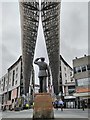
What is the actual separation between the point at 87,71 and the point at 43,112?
3058 centimetres

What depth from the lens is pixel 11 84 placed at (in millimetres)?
101000

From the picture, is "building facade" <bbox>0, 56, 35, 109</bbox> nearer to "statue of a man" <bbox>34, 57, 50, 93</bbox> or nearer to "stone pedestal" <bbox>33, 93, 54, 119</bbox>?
"statue of a man" <bbox>34, 57, 50, 93</bbox>

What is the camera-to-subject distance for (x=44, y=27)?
4856 cm

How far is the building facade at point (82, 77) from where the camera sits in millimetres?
41322

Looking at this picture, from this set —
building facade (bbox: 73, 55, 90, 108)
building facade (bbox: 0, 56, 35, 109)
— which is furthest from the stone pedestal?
building facade (bbox: 0, 56, 35, 109)

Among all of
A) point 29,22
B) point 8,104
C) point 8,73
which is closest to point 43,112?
point 29,22

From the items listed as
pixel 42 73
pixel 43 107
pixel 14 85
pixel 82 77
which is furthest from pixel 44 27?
pixel 14 85

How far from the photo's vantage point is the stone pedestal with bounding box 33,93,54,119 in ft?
38.7

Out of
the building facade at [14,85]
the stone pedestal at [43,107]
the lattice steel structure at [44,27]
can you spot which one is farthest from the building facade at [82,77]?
the building facade at [14,85]

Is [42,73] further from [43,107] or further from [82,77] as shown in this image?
[82,77]

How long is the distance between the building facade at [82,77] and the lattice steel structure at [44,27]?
923cm

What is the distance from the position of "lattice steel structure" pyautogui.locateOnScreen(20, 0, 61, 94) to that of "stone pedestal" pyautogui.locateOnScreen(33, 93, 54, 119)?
27.2 metres

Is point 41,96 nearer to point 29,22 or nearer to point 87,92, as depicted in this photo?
point 87,92

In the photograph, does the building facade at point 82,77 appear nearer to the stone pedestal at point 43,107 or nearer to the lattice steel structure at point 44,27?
the lattice steel structure at point 44,27
